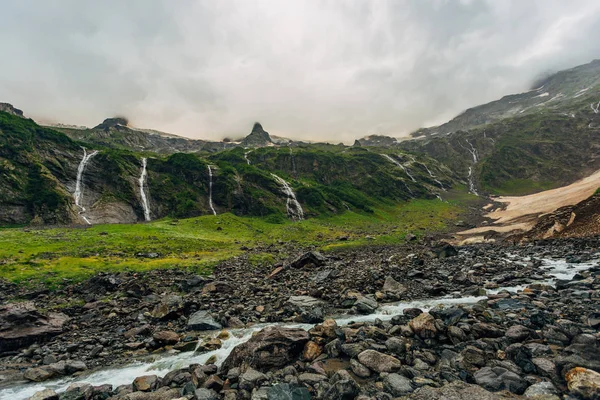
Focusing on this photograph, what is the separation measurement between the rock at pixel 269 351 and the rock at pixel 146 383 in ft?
8.92

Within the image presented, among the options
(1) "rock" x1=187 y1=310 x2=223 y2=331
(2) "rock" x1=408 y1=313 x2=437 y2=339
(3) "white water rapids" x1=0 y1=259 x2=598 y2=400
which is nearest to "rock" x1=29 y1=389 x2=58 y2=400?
(3) "white water rapids" x1=0 y1=259 x2=598 y2=400

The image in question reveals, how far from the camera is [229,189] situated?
341 feet

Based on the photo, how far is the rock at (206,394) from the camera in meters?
9.79

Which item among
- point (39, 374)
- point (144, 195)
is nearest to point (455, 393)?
point (39, 374)

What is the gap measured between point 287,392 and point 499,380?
6452 mm

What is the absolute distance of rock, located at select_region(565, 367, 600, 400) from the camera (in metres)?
7.02

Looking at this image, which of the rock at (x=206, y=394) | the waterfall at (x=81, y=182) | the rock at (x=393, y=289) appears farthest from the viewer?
the waterfall at (x=81, y=182)

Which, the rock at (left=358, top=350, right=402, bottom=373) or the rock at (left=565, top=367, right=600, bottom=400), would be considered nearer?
the rock at (left=565, top=367, right=600, bottom=400)

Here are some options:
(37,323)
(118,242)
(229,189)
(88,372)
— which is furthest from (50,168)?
(88,372)

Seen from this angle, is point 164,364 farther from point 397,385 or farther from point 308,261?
point 308,261

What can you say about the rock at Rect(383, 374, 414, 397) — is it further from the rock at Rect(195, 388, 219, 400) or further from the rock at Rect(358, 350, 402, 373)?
the rock at Rect(195, 388, 219, 400)

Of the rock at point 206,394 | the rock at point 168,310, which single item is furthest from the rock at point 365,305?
the rock at point 168,310

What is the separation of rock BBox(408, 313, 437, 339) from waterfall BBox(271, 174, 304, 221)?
86.7 m

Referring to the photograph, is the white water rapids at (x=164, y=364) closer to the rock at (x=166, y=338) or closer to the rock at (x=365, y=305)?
the rock at (x=365, y=305)
